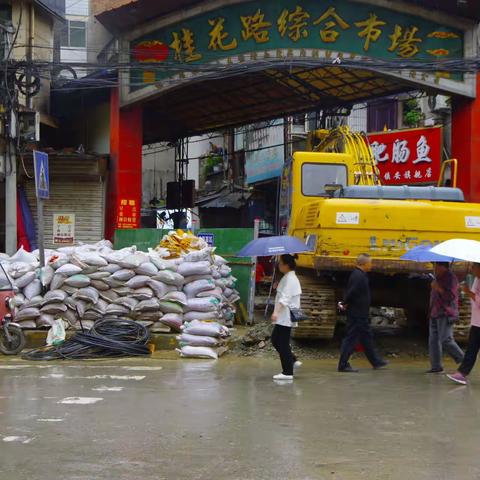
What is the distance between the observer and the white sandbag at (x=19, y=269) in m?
11.7

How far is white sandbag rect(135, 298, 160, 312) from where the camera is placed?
1113 cm

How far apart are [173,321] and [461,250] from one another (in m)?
4.86

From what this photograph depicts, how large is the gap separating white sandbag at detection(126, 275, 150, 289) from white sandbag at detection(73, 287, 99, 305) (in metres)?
0.55

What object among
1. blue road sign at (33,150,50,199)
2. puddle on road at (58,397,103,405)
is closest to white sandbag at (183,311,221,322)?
blue road sign at (33,150,50,199)

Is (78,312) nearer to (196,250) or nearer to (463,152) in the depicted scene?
(196,250)

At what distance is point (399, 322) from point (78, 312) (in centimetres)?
641

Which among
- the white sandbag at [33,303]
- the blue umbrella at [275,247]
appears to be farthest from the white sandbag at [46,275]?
the blue umbrella at [275,247]

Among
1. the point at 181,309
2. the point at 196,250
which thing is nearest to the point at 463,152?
the point at 196,250

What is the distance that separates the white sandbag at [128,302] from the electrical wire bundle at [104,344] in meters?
0.35

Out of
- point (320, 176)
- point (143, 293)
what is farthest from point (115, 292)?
point (320, 176)

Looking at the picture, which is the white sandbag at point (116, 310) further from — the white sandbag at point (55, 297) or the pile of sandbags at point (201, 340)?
the pile of sandbags at point (201, 340)

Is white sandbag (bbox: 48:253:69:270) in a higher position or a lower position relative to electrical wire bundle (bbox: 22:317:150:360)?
higher

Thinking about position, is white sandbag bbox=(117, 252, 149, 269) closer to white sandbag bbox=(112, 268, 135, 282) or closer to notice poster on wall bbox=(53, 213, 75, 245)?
white sandbag bbox=(112, 268, 135, 282)

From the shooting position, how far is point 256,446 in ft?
17.9
